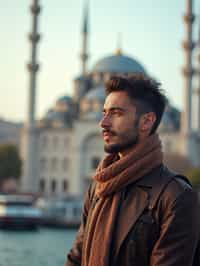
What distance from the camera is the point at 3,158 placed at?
50.2 metres

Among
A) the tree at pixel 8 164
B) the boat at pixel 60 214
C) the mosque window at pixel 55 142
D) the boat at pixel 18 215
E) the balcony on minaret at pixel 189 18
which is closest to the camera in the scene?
the boat at pixel 18 215

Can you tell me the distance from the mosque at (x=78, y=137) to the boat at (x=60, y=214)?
13241mm

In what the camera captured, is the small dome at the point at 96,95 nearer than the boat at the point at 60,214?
No

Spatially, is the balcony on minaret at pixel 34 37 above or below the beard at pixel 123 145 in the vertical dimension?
above

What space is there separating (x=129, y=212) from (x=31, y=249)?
20.3 meters

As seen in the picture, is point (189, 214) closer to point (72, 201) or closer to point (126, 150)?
point (126, 150)

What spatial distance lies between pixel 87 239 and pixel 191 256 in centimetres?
40

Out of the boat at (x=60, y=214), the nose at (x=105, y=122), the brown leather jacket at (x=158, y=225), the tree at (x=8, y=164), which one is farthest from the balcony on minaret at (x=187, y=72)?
the brown leather jacket at (x=158, y=225)

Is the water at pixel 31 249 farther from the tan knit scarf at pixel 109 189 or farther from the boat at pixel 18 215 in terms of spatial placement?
the tan knit scarf at pixel 109 189

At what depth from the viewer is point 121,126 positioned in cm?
311

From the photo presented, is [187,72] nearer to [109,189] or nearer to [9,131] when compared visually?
[9,131]

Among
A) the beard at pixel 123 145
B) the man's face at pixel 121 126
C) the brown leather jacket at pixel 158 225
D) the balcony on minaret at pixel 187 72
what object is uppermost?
the balcony on minaret at pixel 187 72

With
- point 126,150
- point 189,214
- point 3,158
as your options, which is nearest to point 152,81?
point 126,150

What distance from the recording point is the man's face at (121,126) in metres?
3.11
